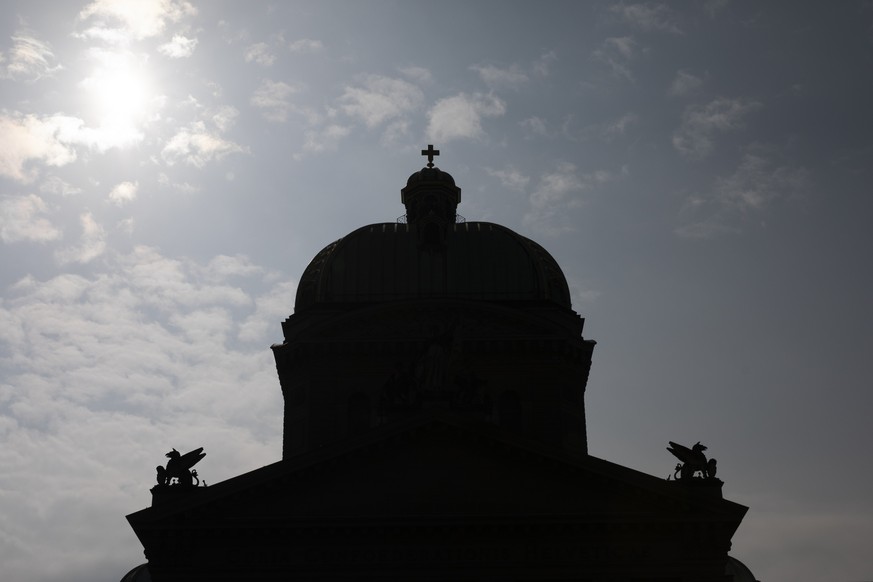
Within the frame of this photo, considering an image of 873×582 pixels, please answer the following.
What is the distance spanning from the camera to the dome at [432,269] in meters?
55.6

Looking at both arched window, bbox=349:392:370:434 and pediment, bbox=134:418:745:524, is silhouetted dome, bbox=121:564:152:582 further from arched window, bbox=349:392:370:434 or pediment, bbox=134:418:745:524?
pediment, bbox=134:418:745:524

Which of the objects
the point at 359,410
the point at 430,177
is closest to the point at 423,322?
the point at 359,410

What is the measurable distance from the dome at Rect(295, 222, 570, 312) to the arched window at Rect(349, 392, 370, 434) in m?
5.45

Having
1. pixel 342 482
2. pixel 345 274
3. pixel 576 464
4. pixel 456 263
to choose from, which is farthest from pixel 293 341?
pixel 576 464

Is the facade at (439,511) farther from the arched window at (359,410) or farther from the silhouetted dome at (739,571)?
the silhouetted dome at (739,571)

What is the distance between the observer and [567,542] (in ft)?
129

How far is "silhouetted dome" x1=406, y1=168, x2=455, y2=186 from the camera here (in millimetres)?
62594

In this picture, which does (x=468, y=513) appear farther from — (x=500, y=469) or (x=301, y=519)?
(x=301, y=519)

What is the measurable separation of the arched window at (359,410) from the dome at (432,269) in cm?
545

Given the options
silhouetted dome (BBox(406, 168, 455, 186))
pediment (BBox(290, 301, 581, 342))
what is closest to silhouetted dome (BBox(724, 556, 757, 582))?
pediment (BBox(290, 301, 581, 342))

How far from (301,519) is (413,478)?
13.2 ft

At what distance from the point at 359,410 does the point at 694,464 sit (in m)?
17.0

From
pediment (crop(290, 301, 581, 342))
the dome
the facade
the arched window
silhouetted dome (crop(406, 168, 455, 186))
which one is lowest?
the facade

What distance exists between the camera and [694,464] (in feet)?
131
